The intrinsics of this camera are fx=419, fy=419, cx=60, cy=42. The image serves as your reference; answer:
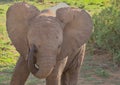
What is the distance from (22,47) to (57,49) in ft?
1.53

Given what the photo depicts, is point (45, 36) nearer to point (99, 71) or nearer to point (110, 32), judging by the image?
point (99, 71)

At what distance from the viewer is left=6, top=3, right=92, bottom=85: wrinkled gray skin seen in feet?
10.8

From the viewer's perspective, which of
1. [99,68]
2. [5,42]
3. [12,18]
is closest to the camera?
[12,18]

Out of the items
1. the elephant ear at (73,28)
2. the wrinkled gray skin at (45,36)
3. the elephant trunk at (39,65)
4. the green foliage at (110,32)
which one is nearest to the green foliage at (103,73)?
the green foliage at (110,32)

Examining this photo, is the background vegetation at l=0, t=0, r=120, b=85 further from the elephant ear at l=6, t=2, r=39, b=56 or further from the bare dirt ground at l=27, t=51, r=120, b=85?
the elephant ear at l=6, t=2, r=39, b=56

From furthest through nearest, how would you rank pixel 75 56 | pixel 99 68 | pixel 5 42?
pixel 5 42, pixel 99 68, pixel 75 56

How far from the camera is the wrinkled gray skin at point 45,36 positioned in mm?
3303

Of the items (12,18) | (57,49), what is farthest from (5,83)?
(57,49)

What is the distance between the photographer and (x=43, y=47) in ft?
10.7

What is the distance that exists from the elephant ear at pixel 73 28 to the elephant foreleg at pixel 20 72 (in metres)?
0.49

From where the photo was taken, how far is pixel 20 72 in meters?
4.07

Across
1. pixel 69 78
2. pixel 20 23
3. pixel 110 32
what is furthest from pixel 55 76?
pixel 110 32

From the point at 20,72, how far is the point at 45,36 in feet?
2.84

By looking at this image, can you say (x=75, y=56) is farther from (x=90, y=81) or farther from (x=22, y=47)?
(x=90, y=81)
